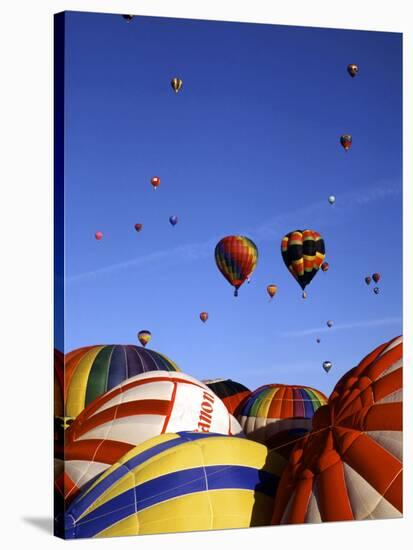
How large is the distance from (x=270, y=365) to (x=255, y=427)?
1.65ft

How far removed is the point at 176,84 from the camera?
1030 centimetres

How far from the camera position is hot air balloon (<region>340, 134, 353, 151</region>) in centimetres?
1073

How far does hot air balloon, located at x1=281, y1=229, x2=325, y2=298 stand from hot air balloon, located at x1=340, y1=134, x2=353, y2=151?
68 centimetres

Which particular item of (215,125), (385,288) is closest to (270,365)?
(385,288)

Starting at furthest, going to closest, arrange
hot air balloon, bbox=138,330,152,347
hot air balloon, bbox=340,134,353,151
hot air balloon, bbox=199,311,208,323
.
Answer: hot air balloon, bbox=340,134,353,151
hot air balloon, bbox=199,311,208,323
hot air balloon, bbox=138,330,152,347

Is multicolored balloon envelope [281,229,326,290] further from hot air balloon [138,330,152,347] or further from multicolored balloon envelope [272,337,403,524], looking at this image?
hot air balloon [138,330,152,347]

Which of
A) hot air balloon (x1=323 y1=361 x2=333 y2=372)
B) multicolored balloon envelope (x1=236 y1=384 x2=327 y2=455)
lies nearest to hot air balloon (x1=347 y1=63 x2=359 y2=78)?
hot air balloon (x1=323 y1=361 x2=333 y2=372)

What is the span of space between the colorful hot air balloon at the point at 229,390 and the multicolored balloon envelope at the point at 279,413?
0.18 feet

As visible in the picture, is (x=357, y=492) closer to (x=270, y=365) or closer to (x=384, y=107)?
(x=270, y=365)

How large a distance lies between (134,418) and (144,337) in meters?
0.56

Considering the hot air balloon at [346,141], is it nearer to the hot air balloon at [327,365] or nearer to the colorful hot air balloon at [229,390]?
the hot air balloon at [327,365]

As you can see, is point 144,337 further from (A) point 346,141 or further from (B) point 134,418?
(A) point 346,141

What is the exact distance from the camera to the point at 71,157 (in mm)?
9711

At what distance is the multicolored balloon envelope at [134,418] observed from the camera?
9.78 m
